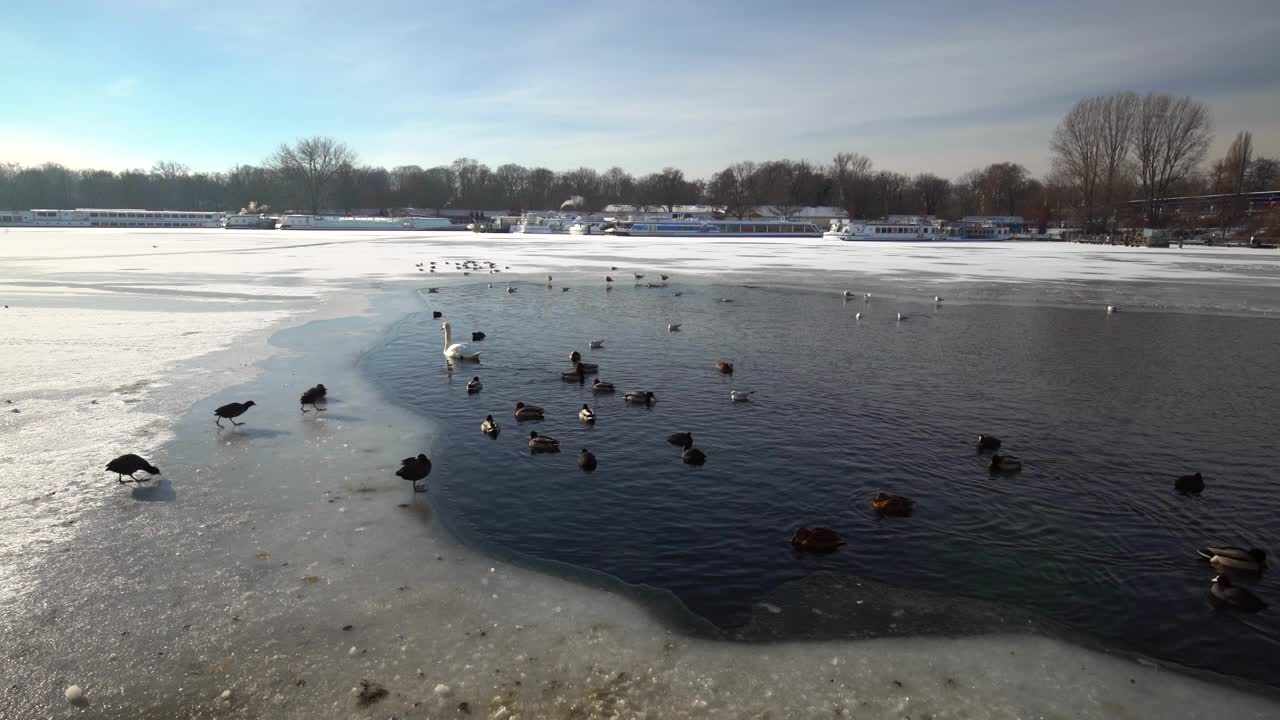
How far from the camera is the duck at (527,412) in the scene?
11.6 metres

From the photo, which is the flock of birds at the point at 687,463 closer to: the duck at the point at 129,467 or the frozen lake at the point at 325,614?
the duck at the point at 129,467

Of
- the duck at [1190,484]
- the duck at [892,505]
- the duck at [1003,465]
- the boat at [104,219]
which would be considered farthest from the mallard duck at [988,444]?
the boat at [104,219]

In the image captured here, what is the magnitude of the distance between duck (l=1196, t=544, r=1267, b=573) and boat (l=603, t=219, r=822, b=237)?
93.2m

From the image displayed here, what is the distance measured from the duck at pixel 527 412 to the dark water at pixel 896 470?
18cm

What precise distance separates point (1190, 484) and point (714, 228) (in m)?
98.6

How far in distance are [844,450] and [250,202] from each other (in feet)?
525

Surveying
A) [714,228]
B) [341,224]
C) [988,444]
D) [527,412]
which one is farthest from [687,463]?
[341,224]

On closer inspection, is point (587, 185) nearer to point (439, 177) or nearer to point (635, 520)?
point (439, 177)

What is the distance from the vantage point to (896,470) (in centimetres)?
961

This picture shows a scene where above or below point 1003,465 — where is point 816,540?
below

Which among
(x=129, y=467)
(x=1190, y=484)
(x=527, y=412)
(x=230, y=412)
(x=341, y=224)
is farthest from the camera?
(x=341, y=224)

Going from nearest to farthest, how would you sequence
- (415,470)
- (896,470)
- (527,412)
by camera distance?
(415,470) → (896,470) → (527,412)

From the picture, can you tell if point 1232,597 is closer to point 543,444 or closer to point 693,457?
point 693,457

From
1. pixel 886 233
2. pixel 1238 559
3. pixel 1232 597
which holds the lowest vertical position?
pixel 1232 597
